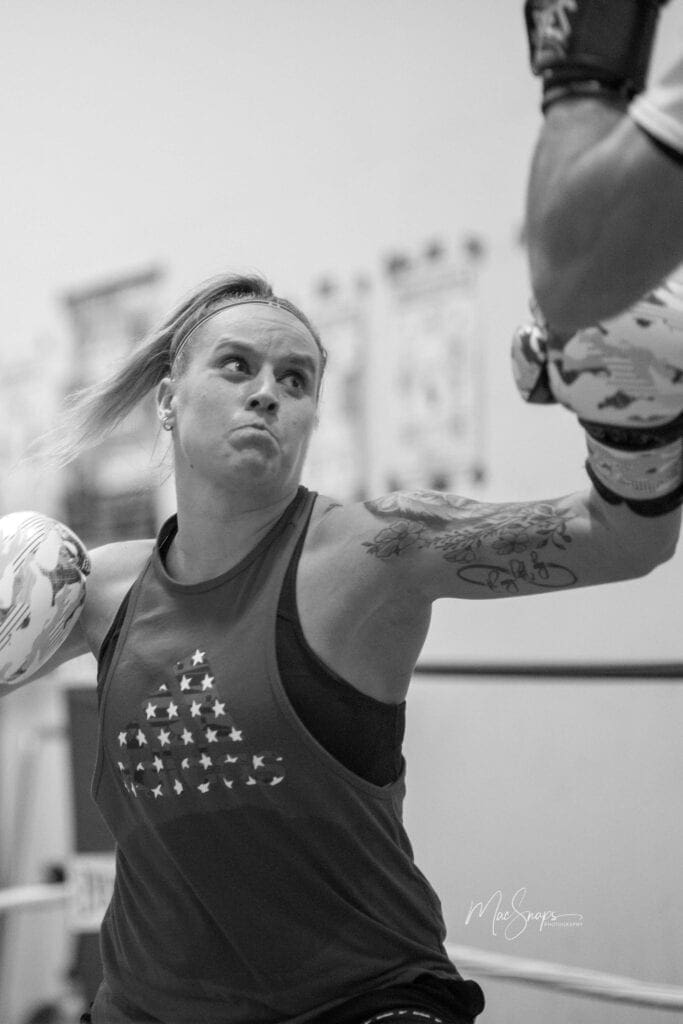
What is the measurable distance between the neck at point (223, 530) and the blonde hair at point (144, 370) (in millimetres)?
222

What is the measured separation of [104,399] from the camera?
70.0 inches

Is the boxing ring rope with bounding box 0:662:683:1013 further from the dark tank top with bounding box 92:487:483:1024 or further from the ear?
the ear

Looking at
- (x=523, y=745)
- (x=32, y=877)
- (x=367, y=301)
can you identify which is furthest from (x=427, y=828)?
(x=32, y=877)

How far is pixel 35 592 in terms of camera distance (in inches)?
61.7

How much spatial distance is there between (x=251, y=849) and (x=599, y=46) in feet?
3.02

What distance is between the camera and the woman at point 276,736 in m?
1.34

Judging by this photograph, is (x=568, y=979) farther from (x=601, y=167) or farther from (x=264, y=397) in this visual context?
(x=601, y=167)

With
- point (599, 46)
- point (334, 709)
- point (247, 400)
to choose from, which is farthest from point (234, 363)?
point (599, 46)

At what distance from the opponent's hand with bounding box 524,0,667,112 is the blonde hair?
2.43ft

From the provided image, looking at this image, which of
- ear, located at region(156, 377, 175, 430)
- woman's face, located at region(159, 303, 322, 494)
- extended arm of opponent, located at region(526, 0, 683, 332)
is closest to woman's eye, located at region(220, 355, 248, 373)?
woman's face, located at region(159, 303, 322, 494)

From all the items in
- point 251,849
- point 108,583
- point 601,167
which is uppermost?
point 601,167

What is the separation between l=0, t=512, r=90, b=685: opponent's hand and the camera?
156 cm

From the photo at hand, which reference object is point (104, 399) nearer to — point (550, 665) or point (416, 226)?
point (550, 665)

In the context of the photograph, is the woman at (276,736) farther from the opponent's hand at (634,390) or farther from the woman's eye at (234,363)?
the opponent's hand at (634,390)
